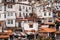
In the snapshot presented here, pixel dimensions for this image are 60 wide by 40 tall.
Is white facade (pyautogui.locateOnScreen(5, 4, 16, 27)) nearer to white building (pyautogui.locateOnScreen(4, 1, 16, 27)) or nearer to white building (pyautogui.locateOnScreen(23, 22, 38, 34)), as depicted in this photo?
white building (pyautogui.locateOnScreen(4, 1, 16, 27))

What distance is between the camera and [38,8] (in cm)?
3744

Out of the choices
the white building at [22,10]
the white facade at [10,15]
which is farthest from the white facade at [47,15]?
the white facade at [10,15]

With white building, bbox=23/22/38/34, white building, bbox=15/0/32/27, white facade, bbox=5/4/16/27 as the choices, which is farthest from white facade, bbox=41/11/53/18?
white building, bbox=23/22/38/34

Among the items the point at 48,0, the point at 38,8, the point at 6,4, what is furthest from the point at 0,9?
the point at 48,0

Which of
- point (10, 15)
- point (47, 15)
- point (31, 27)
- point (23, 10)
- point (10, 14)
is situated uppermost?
point (23, 10)

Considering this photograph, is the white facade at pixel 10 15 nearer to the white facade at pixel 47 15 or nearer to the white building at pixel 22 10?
the white building at pixel 22 10

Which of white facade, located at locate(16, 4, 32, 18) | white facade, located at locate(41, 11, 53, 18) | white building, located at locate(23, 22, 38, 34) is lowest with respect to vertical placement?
white building, located at locate(23, 22, 38, 34)

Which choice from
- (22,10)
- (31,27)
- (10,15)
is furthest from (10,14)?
(31,27)

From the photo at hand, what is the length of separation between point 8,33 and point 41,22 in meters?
6.33

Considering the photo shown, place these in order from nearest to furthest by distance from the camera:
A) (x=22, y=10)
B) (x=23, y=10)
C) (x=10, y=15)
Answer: (x=10, y=15) → (x=22, y=10) → (x=23, y=10)

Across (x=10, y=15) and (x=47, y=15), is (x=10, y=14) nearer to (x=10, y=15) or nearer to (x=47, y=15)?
(x=10, y=15)

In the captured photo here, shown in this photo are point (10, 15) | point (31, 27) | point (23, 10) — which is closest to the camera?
point (31, 27)

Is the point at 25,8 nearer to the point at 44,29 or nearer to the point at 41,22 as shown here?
the point at 41,22

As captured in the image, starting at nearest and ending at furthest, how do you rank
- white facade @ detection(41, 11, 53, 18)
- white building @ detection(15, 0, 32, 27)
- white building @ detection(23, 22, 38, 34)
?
white building @ detection(23, 22, 38, 34) → white building @ detection(15, 0, 32, 27) → white facade @ detection(41, 11, 53, 18)
